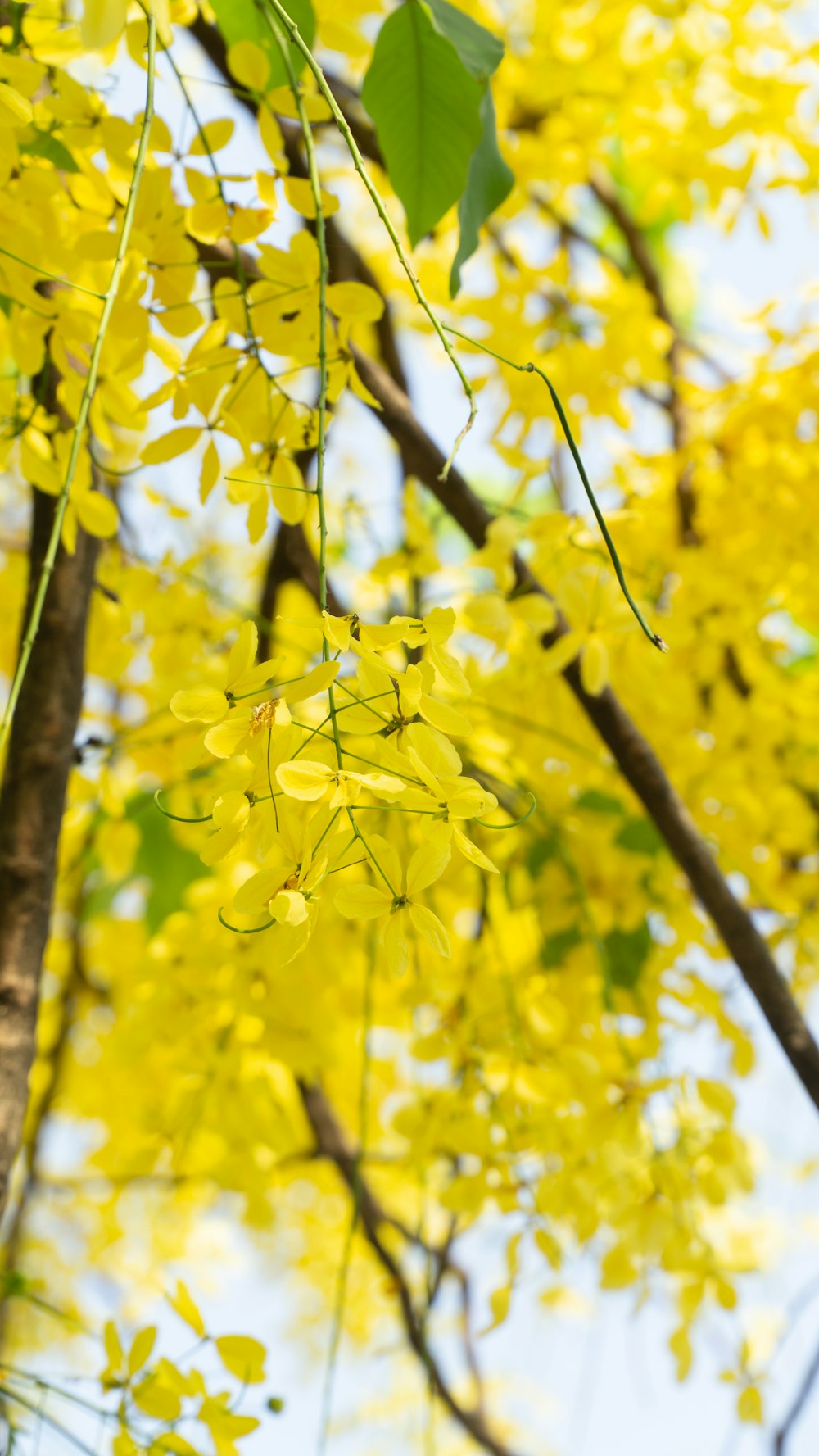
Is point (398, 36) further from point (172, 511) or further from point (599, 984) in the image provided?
point (599, 984)

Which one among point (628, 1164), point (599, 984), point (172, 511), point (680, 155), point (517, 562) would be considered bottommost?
point (628, 1164)

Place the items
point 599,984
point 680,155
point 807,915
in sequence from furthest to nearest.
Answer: point 680,155, point 807,915, point 599,984

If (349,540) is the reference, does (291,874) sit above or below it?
below

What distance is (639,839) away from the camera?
1.02 meters

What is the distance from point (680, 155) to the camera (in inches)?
55.1

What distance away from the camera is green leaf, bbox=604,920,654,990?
1.00 meters

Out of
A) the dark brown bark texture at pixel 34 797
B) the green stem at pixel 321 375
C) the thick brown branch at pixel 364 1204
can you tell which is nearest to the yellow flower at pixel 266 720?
the green stem at pixel 321 375

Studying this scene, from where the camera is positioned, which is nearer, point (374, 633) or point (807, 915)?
point (374, 633)

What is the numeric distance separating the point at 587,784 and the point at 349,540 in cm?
38

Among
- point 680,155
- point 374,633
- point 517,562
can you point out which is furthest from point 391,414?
point 680,155

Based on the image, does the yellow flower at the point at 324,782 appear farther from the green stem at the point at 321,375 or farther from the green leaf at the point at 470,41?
the green leaf at the point at 470,41

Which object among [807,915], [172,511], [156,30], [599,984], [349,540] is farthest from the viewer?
[349,540]

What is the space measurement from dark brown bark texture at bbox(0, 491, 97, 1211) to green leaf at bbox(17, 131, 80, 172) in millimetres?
220

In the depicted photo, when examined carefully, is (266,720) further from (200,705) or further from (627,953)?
(627,953)
